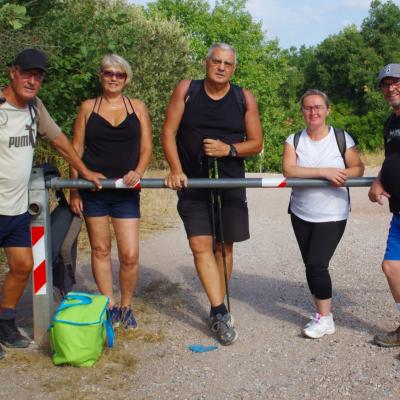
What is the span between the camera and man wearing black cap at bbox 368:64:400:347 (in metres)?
4.18

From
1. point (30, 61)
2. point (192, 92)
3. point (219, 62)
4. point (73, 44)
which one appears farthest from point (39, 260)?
point (73, 44)

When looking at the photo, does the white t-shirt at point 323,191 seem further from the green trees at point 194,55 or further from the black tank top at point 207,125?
the green trees at point 194,55

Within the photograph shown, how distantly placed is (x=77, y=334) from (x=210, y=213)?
4.28 feet

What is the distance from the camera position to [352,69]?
140ft

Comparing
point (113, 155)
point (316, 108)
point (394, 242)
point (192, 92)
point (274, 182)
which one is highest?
point (192, 92)

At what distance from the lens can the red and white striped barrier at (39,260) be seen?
14.7ft

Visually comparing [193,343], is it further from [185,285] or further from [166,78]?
[166,78]

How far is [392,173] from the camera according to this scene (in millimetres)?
4219

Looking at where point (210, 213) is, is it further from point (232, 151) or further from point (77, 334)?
point (77, 334)

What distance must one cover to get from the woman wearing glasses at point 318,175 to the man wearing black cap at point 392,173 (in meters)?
0.27

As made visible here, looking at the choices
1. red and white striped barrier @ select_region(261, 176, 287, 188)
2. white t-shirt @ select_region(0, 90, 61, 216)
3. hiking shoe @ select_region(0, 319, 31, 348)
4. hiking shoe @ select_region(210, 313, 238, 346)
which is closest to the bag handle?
hiking shoe @ select_region(0, 319, 31, 348)

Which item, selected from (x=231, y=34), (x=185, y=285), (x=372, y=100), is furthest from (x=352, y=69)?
(x=185, y=285)

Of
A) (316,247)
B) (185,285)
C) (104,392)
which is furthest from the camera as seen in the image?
(185,285)

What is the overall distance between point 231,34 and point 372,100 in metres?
9.69
